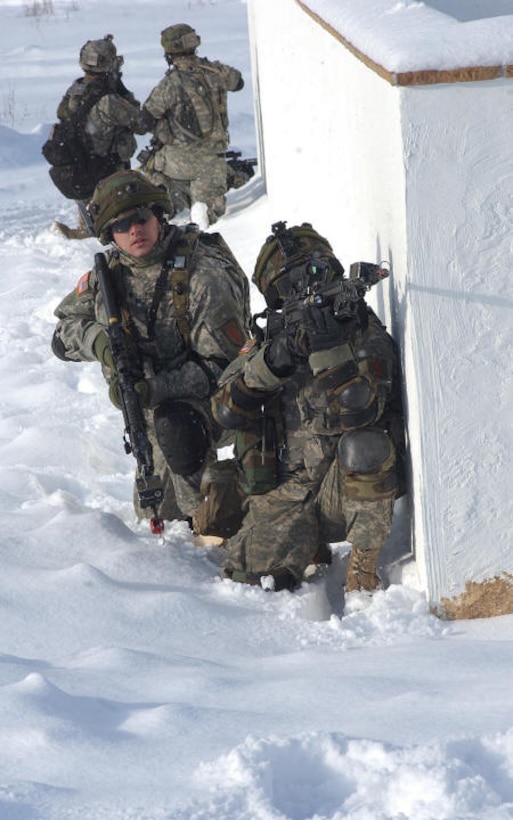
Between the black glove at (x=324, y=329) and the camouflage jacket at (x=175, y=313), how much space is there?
2.69 feet

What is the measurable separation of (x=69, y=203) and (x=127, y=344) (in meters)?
7.10

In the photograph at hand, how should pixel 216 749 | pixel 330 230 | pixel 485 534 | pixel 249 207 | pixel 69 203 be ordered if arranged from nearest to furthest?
pixel 216 749 → pixel 485 534 → pixel 330 230 → pixel 249 207 → pixel 69 203

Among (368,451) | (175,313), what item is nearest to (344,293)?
(368,451)

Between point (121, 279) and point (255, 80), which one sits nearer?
point (121, 279)

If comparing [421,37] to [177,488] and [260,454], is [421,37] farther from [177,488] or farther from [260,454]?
[177,488]

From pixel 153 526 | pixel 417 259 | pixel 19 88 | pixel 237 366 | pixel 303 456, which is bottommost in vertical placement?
pixel 19 88

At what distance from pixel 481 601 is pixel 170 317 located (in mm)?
1546

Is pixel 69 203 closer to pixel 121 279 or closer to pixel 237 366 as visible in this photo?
pixel 121 279

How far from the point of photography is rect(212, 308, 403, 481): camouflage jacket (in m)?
3.13

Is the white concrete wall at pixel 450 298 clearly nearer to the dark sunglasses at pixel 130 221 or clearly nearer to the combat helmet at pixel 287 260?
the combat helmet at pixel 287 260

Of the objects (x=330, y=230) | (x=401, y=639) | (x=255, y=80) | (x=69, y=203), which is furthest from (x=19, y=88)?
(x=401, y=639)

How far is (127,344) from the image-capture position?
395cm

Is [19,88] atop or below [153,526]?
below

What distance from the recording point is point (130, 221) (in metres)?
3.85
